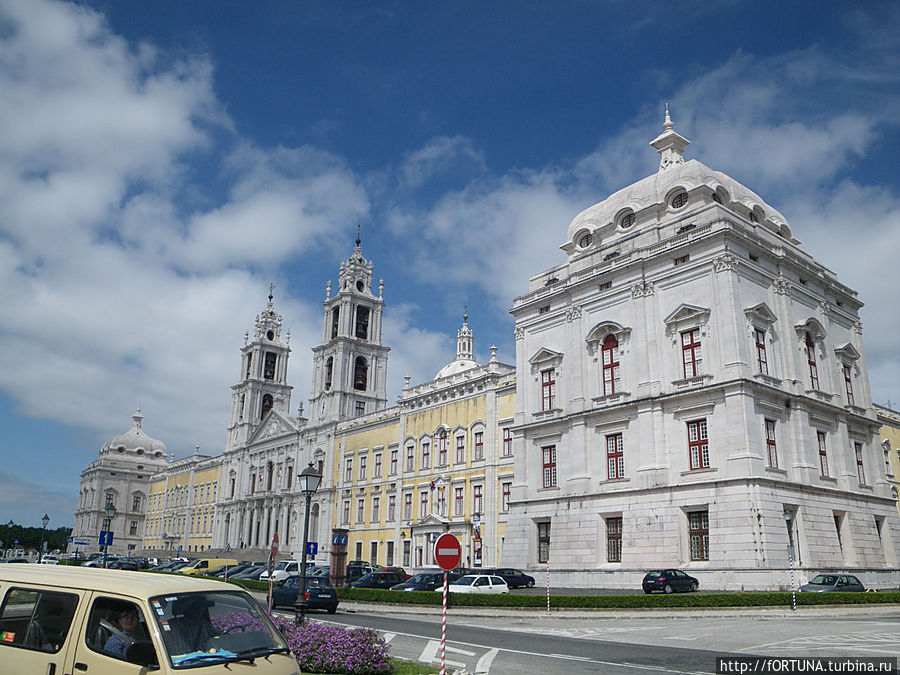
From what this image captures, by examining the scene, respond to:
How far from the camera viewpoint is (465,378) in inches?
2231

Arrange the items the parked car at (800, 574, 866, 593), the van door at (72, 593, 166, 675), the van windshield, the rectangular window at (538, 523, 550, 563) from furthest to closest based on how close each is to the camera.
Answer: the rectangular window at (538, 523, 550, 563)
the parked car at (800, 574, 866, 593)
the van windshield
the van door at (72, 593, 166, 675)

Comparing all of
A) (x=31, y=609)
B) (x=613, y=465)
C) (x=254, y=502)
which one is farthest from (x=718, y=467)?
(x=254, y=502)

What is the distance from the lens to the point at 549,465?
132ft

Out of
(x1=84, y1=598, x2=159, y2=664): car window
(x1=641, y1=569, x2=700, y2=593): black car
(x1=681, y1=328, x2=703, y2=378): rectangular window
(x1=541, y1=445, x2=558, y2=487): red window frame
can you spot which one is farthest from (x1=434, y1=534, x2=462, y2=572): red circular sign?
(x1=541, y1=445, x2=558, y2=487): red window frame

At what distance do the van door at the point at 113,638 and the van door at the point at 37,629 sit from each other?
0.55ft

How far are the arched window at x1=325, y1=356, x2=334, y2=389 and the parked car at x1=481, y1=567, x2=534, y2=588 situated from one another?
42.4 metres

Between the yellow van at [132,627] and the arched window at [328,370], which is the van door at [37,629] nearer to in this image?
the yellow van at [132,627]

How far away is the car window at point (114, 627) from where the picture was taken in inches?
262

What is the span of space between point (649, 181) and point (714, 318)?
1159cm

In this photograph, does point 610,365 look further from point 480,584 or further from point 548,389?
point 480,584

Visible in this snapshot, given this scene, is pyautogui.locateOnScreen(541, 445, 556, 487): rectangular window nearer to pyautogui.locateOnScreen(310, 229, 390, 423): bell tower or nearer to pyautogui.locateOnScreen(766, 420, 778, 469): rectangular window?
pyautogui.locateOnScreen(766, 420, 778, 469): rectangular window

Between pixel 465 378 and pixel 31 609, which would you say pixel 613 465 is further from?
pixel 31 609

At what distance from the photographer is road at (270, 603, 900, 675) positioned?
1398cm

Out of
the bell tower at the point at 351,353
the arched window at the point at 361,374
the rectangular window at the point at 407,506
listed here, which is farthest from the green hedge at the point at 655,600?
the arched window at the point at 361,374
